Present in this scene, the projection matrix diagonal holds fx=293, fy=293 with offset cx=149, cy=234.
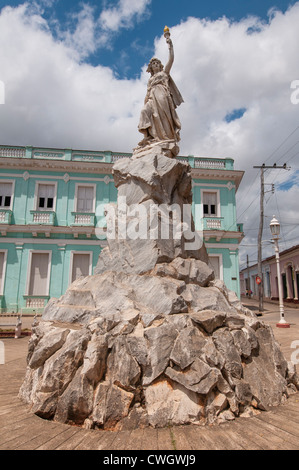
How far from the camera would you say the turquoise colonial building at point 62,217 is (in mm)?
16078

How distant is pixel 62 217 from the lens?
56.0ft

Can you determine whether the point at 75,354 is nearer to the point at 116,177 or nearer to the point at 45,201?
the point at 116,177

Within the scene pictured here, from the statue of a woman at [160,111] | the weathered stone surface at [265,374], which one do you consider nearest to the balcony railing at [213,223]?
the statue of a woman at [160,111]

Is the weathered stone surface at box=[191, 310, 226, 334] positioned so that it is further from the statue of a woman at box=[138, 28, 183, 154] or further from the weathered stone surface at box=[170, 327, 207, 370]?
the statue of a woman at box=[138, 28, 183, 154]

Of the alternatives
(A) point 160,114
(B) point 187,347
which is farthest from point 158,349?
(A) point 160,114

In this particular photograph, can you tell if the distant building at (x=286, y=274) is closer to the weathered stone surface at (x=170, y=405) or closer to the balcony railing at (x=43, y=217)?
the balcony railing at (x=43, y=217)

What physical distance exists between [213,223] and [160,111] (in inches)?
480

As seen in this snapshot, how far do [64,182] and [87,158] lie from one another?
6.78 ft

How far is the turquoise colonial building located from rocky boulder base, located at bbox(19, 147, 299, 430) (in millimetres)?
11363

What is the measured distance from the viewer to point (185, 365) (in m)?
3.30

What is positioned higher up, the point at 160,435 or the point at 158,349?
the point at 158,349

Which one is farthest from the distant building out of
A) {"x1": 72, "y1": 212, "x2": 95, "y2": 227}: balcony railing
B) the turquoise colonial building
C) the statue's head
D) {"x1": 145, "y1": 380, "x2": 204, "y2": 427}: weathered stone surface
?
{"x1": 145, "y1": 380, "x2": 204, "y2": 427}: weathered stone surface

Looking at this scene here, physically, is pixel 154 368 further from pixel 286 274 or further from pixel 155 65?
pixel 286 274

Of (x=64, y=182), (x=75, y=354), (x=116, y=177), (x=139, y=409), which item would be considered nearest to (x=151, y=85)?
(x=116, y=177)
